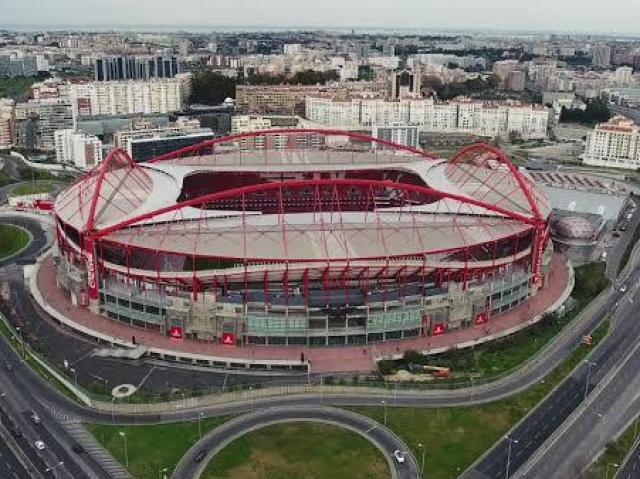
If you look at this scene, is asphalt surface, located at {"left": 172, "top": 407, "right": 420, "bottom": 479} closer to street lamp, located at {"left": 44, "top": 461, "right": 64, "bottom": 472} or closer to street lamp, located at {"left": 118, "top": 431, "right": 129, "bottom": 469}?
street lamp, located at {"left": 118, "top": 431, "right": 129, "bottom": 469}

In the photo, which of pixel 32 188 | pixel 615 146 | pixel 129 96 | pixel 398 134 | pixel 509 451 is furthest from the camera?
pixel 129 96

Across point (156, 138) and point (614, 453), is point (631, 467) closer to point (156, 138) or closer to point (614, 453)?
point (614, 453)

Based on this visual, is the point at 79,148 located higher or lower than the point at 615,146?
lower

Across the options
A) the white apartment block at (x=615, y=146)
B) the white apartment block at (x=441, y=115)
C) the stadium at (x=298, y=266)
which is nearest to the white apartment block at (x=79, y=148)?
the white apartment block at (x=441, y=115)

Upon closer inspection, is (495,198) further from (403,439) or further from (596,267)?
(403,439)

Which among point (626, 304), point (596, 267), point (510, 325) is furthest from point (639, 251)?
point (510, 325)

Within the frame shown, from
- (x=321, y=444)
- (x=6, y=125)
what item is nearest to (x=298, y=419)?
(x=321, y=444)
